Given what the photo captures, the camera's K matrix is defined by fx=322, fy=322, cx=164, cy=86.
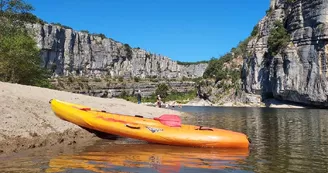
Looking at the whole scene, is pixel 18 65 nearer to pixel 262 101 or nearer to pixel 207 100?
pixel 262 101

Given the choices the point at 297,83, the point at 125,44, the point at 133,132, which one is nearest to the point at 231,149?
the point at 133,132

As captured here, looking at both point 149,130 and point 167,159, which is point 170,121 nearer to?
point 149,130

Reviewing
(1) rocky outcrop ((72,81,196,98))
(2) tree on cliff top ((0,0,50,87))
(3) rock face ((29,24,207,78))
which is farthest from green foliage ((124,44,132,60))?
(2) tree on cliff top ((0,0,50,87))

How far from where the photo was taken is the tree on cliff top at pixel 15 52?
26.8 m

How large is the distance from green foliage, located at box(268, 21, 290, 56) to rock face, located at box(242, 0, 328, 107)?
4.03ft

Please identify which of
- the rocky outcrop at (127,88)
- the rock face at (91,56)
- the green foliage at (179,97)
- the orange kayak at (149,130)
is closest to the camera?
the orange kayak at (149,130)

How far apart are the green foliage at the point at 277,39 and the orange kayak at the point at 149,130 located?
6119cm

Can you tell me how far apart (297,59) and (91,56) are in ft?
334

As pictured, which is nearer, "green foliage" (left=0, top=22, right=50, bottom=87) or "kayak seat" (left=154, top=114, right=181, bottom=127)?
"kayak seat" (left=154, top=114, right=181, bottom=127)

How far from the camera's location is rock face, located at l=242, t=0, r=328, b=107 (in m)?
57.0

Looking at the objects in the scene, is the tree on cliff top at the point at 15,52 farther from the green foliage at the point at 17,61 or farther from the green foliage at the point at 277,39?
the green foliage at the point at 277,39

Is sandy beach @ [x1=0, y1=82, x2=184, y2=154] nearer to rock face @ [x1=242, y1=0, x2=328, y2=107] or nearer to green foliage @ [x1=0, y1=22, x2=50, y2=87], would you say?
green foliage @ [x1=0, y1=22, x2=50, y2=87]

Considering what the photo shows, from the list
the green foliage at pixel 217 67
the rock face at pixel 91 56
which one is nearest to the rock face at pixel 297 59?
the green foliage at pixel 217 67

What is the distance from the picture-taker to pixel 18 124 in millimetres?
9852
